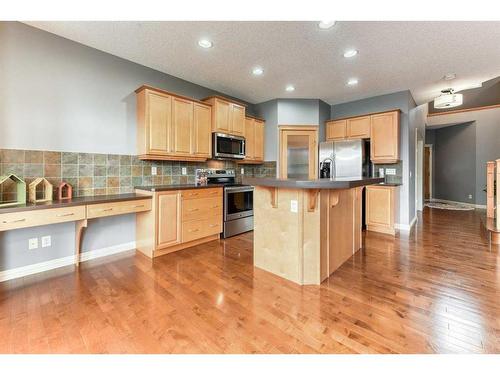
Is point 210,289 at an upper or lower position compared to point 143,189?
lower

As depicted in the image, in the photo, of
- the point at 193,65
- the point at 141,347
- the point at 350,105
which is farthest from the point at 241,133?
the point at 141,347

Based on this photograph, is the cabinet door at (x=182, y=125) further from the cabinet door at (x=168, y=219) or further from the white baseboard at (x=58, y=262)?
the white baseboard at (x=58, y=262)

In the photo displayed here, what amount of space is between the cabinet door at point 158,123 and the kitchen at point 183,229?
0.07ft

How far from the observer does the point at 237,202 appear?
411 centimetres

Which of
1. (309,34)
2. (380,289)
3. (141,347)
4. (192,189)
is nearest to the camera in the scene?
(141,347)

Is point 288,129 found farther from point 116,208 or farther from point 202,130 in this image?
point 116,208

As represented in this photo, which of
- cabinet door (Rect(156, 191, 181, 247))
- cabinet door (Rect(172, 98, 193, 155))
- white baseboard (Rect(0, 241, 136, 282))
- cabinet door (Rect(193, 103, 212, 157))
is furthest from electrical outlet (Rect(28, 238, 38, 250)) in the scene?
cabinet door (Rect(193, 103, 212, 157))

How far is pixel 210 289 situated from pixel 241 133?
9.98 ft

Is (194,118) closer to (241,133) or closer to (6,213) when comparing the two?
(241,133)

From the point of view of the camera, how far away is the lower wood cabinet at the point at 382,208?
4172 mm

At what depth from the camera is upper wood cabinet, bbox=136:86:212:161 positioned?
3.22 meters

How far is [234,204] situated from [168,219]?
123cm

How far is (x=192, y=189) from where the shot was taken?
11.2 feet

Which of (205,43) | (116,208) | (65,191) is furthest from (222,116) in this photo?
(65,191)
